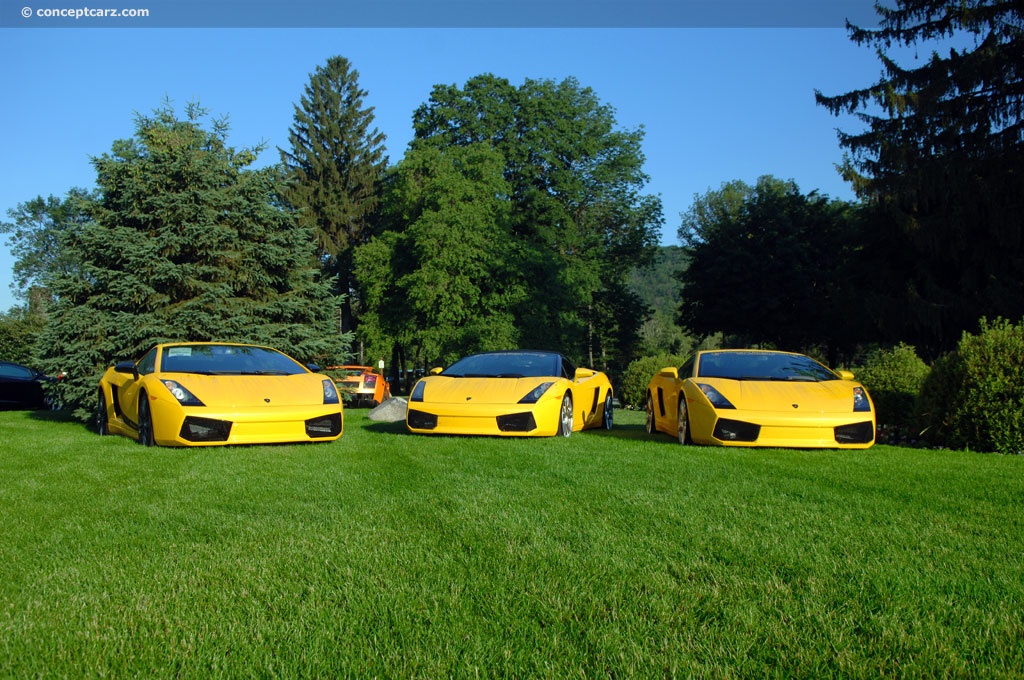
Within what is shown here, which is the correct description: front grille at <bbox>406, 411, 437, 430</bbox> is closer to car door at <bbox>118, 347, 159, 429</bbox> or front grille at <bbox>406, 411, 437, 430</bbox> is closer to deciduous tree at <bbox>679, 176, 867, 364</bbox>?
car door at <bbox>118, 347, 159, 429</bbox>

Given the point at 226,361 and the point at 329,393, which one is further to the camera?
the point at 226,361

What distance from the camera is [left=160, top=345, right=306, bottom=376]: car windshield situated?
35.9 feet

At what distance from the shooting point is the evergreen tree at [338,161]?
165ft

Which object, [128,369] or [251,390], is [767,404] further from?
[128,369]

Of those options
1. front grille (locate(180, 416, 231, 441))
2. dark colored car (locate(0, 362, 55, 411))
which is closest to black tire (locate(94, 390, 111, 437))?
front grille (locate(180, 416, 231, 441))

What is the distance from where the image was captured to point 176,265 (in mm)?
16078

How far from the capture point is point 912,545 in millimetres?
4578

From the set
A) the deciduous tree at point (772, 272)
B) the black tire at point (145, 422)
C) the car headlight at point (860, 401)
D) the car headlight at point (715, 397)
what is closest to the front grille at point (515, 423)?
the car headlight at point (715, 397)

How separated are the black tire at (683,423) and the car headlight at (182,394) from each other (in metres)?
5.88

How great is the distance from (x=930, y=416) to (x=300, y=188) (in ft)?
143

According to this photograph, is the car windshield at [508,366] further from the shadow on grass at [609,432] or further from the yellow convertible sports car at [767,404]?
the yellow convertible sports car at [767,404]

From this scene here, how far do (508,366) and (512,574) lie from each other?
27.9ft

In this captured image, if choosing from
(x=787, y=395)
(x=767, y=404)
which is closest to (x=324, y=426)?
(x=767, y=404)

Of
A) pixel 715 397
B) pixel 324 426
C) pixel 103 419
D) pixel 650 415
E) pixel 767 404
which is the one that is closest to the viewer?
pixel 767 404
